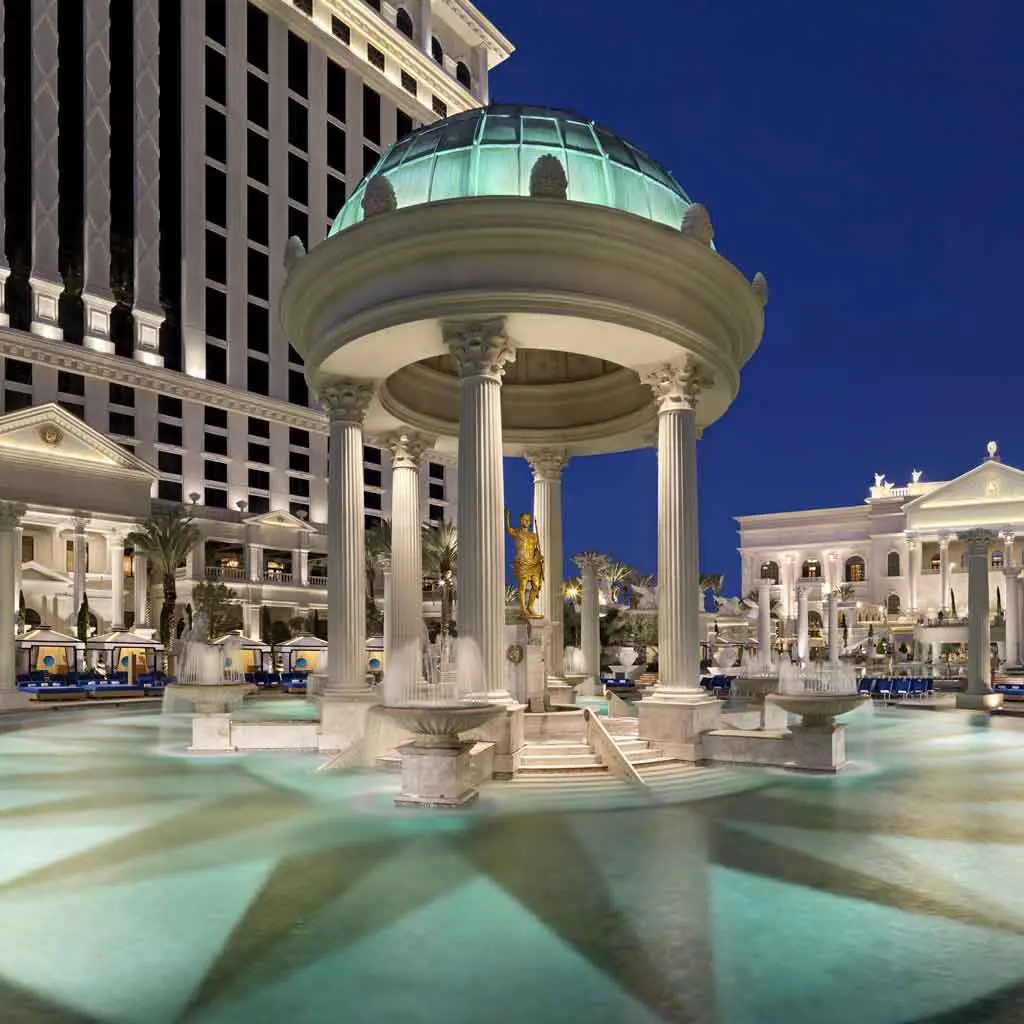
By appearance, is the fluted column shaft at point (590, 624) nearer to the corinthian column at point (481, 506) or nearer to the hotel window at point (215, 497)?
the corinthian column at point (481, 506)

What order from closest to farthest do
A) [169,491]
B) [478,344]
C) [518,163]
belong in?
1. [478,344]
2. [518,163]
3. [169,491]

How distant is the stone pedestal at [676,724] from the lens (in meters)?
16.1

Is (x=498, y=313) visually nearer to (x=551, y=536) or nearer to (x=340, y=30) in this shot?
(x=551, y=536)

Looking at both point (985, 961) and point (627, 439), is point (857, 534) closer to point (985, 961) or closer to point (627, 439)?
point (627, 439)

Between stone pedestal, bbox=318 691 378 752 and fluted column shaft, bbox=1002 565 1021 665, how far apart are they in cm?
4358

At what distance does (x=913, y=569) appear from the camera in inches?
3750

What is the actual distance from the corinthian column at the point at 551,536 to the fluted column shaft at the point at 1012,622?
122 feet

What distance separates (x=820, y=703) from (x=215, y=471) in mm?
65793

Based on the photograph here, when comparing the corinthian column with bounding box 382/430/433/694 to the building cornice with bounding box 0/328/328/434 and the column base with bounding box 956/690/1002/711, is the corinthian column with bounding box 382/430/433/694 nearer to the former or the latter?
the column base with bounding box 956/690/1002/711

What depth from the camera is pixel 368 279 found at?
15.8 meters

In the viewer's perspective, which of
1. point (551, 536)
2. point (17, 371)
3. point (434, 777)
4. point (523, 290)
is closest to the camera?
point (434, 777)

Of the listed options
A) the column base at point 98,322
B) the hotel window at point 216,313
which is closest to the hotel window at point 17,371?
the column base at point 98,322

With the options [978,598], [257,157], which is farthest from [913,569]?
[257,157]

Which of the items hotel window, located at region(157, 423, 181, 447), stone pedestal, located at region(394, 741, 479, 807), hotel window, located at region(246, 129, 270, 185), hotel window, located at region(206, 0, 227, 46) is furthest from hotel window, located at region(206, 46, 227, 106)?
stone pedestal, located at region(394, 741, 479, 807)
